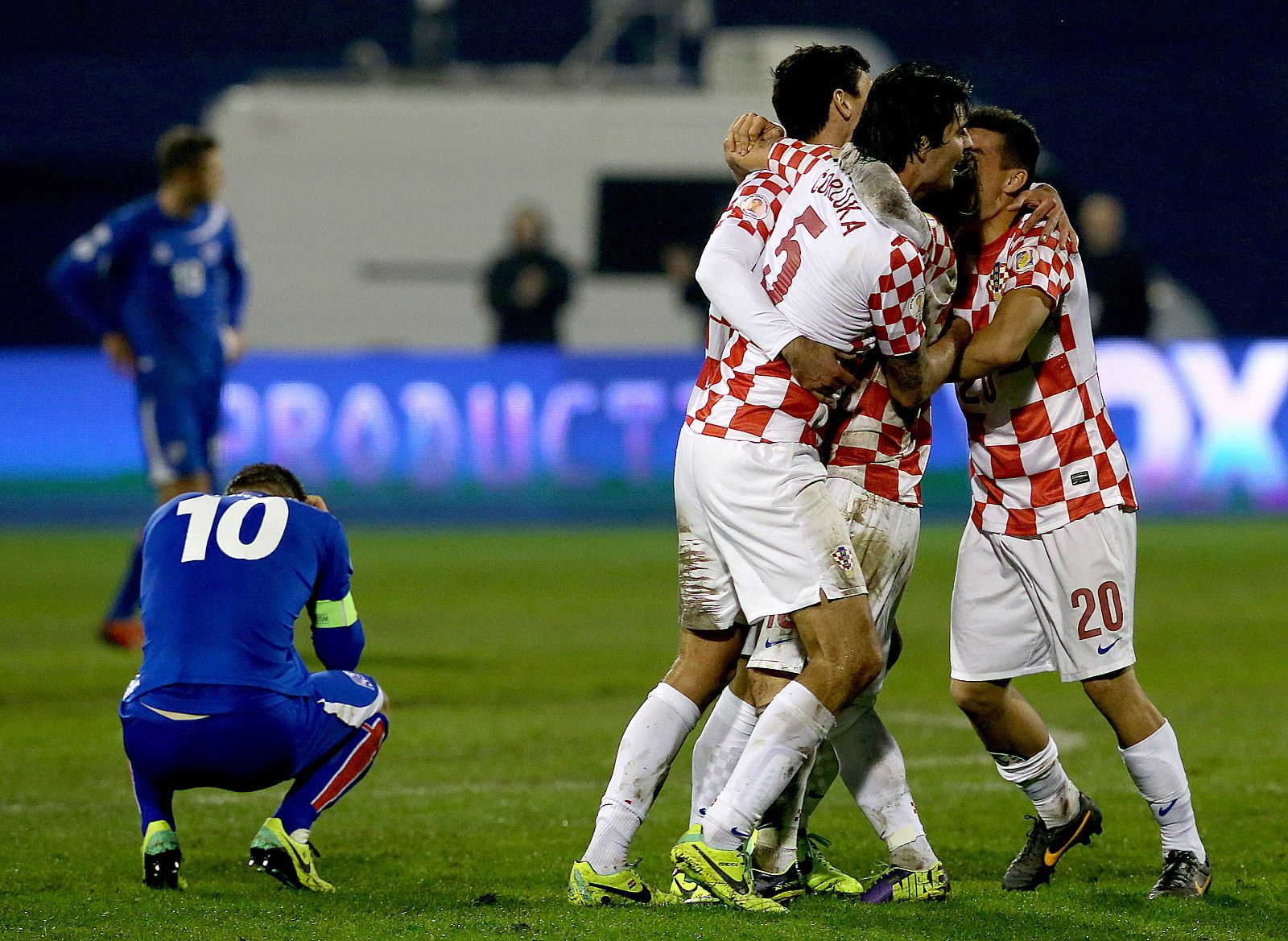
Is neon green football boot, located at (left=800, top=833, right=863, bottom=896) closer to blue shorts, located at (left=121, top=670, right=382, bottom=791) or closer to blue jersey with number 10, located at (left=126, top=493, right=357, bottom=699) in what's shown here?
blue shorts, located at (left=121, top=670, right=382, bottom=791)

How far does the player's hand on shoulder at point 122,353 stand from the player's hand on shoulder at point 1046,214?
621 centimetres

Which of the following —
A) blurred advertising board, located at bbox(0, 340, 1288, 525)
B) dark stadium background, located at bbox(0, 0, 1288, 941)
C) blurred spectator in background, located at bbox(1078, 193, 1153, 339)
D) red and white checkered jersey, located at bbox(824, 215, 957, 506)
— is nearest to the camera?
red and white checkered jersey, located at bbox(824, 215, 957, 506)

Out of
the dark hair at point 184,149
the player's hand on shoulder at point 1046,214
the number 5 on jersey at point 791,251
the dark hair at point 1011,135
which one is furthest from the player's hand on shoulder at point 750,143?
the dark hair at point 184,149

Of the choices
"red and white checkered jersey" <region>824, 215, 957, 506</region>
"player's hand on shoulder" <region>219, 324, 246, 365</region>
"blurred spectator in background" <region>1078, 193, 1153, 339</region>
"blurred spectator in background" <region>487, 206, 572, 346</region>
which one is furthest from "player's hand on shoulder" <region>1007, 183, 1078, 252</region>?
"blurred spectator in background" <region>487, 206, 572, 346</region>

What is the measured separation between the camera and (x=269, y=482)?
507 cm

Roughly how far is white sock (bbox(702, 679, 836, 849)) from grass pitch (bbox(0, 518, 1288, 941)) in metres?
0.23

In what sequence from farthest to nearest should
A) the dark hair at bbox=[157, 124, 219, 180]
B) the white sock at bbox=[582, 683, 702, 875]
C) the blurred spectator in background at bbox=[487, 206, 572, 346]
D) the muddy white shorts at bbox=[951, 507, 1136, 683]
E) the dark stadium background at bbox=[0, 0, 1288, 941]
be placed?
the blurred spectator in background at bbox=[487, 206, 572, 346] < the dark hair at bbox=[157, 124, 219, 180] < the dark stadium background at bbox=[0, 0, 1288, 941] < the muddy white shorts at bbox=[951, 507, 1136, 683] < the white sock at bbox=[582, 683, 702, 875]

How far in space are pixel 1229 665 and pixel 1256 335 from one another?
691 inches

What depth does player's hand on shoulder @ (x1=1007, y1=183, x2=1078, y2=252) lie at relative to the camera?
16.1ft

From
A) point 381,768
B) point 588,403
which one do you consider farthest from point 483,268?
point 381,768

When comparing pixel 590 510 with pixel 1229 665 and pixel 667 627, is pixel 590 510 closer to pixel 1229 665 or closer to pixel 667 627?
pixel 667 627

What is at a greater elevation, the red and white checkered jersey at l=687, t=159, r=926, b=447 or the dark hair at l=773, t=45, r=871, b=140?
the dark hair at l=773, t=45, r=871, b=140

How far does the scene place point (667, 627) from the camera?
10547 millimetres

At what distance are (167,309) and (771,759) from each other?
6.42m
